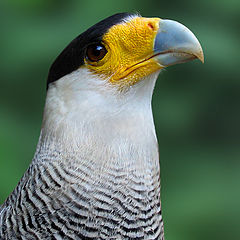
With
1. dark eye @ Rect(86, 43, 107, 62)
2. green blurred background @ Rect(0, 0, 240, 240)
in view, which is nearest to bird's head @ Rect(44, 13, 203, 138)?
dark eye @ Rect(86, 43, 107, 62)

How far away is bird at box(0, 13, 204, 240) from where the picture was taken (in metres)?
1.75

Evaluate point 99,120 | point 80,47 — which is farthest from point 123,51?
point 99,120

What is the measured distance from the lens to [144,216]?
1.83 m

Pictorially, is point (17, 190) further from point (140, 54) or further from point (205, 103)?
point (205, 103)

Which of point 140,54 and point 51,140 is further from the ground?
point 140,54

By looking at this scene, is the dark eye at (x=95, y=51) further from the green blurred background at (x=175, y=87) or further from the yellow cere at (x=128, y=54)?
the green blurred background at (x=175, y=87)

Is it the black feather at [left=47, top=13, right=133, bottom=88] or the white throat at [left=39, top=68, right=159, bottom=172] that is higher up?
the black feather at [left=47, top=13, right=133, bottom=88]

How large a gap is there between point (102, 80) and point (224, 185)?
205cm

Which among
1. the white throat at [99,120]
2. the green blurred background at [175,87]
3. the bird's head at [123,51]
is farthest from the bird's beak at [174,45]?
the green blurred background at [175,87]

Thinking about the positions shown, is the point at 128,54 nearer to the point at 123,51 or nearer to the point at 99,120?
the point at 123,51

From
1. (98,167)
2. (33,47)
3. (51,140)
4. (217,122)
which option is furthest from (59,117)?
(217,122)

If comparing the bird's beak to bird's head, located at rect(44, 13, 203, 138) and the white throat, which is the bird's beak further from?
the white throat

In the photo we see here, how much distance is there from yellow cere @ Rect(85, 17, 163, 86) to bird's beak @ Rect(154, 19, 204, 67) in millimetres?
21

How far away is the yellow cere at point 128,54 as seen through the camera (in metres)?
1.79
